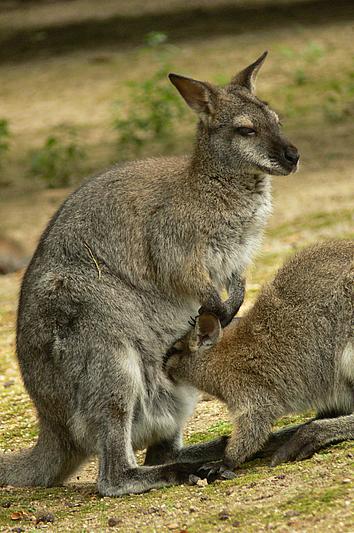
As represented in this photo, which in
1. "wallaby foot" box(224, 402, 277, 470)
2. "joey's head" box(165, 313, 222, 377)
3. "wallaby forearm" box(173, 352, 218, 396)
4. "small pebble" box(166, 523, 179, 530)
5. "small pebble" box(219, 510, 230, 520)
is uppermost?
"joey's head" box(165, 313, 222, 377)

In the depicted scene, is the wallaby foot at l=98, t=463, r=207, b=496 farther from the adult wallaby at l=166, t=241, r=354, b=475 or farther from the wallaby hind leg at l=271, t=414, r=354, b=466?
the wallaby hind leg at l=271, t=414, r=354, b=466

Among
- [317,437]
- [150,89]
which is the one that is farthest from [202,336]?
[150,89]

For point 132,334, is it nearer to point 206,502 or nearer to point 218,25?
point 206,502

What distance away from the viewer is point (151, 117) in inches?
576

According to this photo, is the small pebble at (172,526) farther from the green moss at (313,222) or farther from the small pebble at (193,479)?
the green moss at (313,222)

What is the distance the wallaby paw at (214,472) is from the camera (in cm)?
558

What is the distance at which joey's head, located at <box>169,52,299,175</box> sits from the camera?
6375 millimetres

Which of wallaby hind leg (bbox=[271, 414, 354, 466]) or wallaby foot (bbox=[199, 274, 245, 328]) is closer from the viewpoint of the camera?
wallaby hind leg (bbox=[271, 414, 354, 466])

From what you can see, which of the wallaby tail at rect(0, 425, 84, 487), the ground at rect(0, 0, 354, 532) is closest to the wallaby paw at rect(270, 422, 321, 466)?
the ground at rect(0, 0, 354, 532)

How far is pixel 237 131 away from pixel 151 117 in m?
8.21

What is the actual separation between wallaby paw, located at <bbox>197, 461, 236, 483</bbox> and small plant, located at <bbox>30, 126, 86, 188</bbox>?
8998 mm

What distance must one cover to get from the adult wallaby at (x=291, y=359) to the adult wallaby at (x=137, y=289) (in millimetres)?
321

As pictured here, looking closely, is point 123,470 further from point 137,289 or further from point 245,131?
A: point 245,131

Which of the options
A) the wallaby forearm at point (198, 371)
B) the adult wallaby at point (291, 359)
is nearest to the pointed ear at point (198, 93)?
the adult wallaby at point (291, 359)
